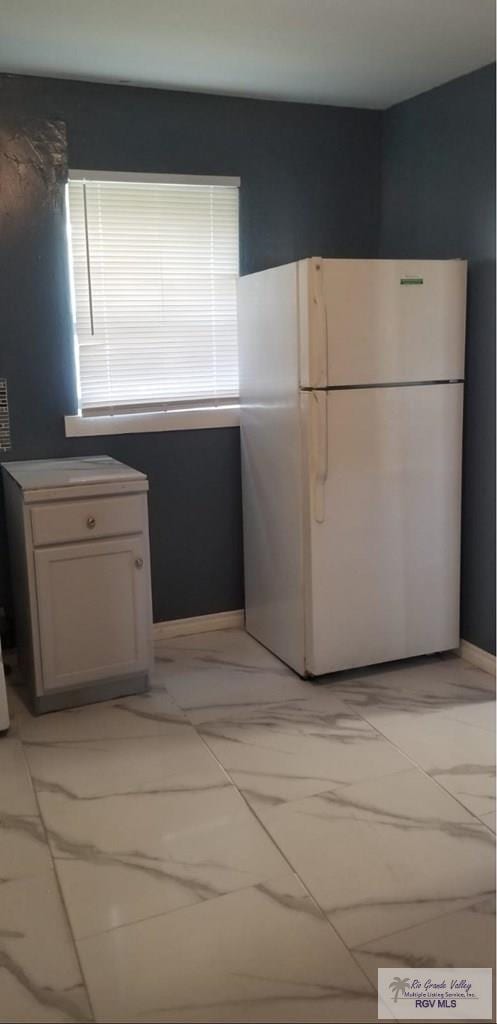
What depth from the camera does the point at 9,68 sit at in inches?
114

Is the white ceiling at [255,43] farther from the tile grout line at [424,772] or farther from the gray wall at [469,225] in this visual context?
the tile grout line at [424,772]

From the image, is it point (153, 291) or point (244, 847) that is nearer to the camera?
point (244, 847)

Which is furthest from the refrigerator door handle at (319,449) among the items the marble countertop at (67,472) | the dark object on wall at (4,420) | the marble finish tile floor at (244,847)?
the dark object on wall at (4,420)

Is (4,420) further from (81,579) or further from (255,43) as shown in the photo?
(255,43)

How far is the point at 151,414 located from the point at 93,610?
94cm

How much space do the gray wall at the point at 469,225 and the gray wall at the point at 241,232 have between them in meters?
0.28

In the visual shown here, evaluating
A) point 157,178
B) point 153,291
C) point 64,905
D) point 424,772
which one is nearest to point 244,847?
point 64,905

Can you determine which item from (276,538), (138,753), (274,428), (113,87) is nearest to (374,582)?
(276,538)

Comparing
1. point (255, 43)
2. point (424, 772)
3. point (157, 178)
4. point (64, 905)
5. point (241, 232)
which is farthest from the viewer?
point (241, 232)

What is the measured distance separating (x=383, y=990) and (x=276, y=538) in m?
1.82

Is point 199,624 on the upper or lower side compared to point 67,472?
lower

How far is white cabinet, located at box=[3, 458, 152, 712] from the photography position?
2.73 metres

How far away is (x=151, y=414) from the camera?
3.38 m

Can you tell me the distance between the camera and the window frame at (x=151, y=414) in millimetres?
3141
